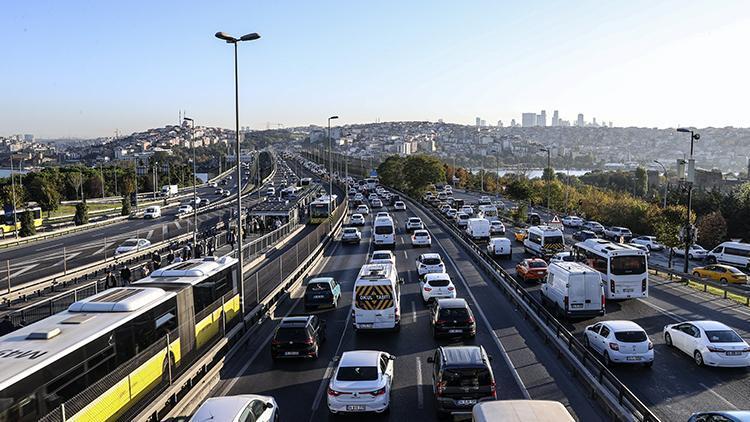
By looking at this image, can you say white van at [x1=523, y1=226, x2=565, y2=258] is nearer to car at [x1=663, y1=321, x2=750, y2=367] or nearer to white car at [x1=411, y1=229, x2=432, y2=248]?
white car at [x1=411, y1=229, x2=432, y2=248]

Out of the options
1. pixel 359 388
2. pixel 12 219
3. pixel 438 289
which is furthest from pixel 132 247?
pixel 359 388

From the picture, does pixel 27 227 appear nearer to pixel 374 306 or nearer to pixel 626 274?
pixel 374 306

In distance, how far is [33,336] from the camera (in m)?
10.3

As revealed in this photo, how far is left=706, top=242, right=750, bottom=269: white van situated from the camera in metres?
38.8

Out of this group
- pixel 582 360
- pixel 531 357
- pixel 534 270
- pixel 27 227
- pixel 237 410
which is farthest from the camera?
pixel 27 227

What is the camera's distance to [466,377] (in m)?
11.9

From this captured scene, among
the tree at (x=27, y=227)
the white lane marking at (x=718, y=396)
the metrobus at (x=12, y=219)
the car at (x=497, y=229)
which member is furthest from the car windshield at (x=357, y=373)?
the metrobus at (x=12, y=219)

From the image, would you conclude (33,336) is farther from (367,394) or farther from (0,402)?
(367,394)

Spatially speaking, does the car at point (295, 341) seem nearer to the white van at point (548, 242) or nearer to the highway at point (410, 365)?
the highway at point (410, 365)

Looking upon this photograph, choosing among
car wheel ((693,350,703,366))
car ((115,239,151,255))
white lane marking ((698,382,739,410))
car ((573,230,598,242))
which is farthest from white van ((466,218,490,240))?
white lane marking ((698,382,739,410))

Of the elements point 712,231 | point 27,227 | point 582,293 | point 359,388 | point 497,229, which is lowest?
point 712,231

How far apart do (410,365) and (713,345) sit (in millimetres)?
8005

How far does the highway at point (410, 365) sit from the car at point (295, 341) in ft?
1.07

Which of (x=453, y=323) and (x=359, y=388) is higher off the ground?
(x=359, y=388)
